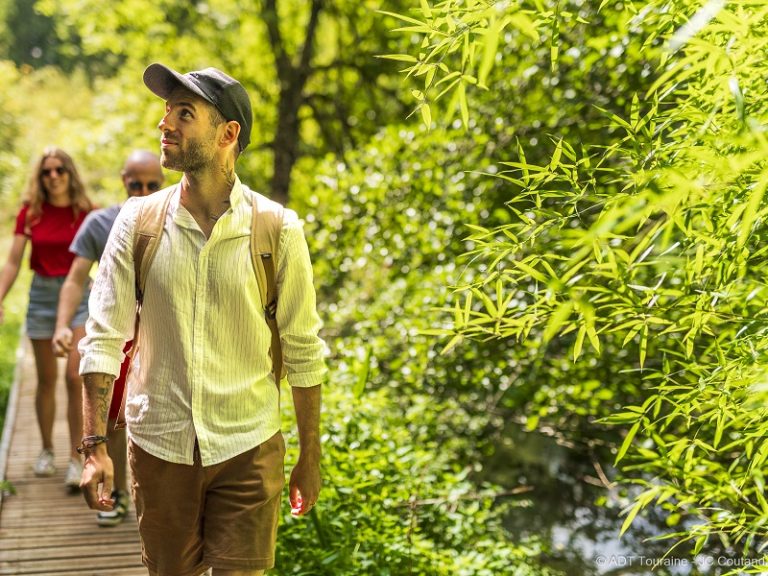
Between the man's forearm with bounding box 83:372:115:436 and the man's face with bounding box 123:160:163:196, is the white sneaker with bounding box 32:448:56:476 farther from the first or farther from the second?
the man's forearm with bounding box 83:372:115:436

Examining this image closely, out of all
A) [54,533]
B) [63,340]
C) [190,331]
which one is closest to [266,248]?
[190,331]

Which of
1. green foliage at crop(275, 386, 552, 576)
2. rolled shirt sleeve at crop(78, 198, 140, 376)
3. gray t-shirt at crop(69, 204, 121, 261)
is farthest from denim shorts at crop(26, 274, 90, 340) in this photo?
rolled shirt sleeve at crop(78, 198, 140, 376)

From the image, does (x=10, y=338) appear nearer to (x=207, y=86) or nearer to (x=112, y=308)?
(x=112, y=308)

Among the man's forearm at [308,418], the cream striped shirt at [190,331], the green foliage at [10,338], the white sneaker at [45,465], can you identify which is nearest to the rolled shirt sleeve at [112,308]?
the cream striped shirt at [190,331]

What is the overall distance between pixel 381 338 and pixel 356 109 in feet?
23.8

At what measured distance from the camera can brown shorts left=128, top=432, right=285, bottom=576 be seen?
2.37m

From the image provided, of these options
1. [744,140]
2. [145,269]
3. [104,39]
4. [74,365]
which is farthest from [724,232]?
[104,39]

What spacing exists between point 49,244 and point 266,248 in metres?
2.96

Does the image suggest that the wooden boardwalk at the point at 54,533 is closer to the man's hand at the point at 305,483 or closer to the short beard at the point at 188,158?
the man's hand at the point at 305,483

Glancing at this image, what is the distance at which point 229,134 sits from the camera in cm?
246

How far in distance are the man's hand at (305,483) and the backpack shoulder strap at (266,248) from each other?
0.42 metres

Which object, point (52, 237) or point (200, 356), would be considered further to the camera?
point (52, 237)

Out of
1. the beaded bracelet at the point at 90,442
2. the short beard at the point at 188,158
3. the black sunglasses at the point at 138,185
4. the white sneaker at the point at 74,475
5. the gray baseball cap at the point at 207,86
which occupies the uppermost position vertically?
the gray baseball cap at the point at 207,86

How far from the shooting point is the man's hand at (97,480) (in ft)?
7.56
